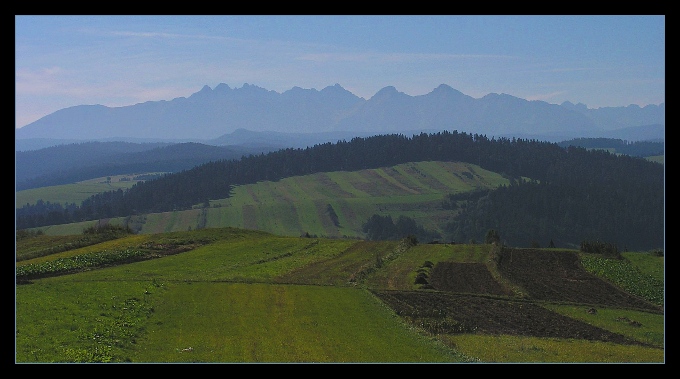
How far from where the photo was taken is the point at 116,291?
25.7 metres

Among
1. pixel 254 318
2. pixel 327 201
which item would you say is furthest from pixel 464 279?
pixel 327 201

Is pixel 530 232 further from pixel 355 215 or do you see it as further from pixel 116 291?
pixel 116 291

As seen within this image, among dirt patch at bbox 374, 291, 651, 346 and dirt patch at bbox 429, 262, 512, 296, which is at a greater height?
dirt patch at bbox 374, 291, 651, 346

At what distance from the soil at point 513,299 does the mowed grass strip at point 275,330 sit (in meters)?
1.87

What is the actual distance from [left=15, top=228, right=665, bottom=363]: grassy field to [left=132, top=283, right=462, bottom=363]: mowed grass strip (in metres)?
0.04

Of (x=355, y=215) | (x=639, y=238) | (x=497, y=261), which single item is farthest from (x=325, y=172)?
(x=497, y=261)

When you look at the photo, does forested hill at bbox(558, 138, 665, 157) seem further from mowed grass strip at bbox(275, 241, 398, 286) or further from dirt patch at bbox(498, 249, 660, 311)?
mowed grass strip at bbox(275, 241, 398, 286)

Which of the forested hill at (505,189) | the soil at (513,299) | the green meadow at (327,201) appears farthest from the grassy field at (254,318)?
the forested hill at (505,189)

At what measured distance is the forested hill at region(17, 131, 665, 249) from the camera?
105500mm

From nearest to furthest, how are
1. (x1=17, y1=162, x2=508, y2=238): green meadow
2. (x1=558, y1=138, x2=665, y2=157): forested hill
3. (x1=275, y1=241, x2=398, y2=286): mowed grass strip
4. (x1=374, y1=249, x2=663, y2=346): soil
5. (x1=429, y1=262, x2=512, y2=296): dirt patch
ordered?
(x1=374, y1=249, x2=663, y2=346): soil, (x1=429, y1=262, x2=512, y2=296): dirt patch, (x1=275, y1=241, x2=398, y2=286): mowed grass strip, (x1=17, y1=162, x2=508, y2=238): green meadow, (x1=558, y1=138, x2=665, y2=157): forested hill

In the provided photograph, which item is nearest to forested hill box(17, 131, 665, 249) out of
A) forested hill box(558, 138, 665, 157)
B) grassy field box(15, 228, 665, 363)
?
forested hill box(558, 138, 665, 157)

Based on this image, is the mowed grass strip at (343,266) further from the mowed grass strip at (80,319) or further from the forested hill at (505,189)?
the forested hill at (505,189)
